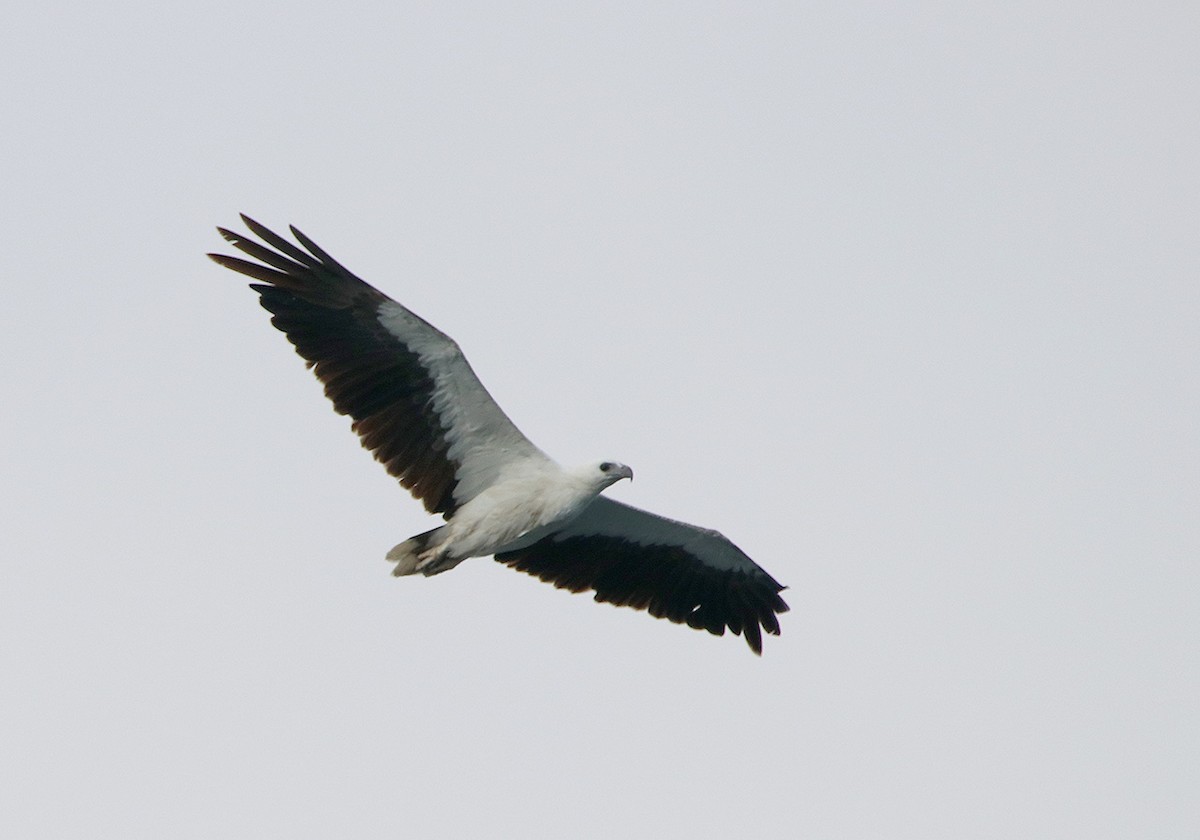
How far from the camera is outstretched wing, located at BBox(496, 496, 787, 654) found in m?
18.7

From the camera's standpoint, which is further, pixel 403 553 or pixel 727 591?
pixel 727 591

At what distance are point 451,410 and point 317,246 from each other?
217 centimetres

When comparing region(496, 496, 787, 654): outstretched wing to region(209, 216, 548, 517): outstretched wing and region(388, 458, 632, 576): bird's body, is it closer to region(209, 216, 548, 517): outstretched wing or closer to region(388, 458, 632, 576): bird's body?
region(388, 458, 632, 576): bird's body

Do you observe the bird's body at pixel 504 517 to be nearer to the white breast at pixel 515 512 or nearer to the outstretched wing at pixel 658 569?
the white breast at pixel 515 512

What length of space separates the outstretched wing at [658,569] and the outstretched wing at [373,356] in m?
1.64

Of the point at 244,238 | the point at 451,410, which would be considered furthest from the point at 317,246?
the point at 451,410

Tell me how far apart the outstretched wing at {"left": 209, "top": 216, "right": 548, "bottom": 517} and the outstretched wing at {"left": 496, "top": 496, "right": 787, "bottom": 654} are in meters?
1.64

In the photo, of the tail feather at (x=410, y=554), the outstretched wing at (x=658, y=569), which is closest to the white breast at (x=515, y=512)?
the tail feather at (x=410, y=554)

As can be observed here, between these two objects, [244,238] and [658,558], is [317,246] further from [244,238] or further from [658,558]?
[658,558]

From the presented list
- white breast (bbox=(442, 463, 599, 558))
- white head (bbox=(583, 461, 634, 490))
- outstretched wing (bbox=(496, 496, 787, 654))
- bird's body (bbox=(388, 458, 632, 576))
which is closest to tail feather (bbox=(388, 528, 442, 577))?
bird's body (bbox=(388, 458, 632, 576))

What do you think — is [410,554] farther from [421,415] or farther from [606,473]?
[606,473]

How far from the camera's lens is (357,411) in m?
17.2

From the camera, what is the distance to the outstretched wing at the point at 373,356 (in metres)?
16.9

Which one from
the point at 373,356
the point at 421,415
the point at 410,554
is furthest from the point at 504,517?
the point at 373,356
